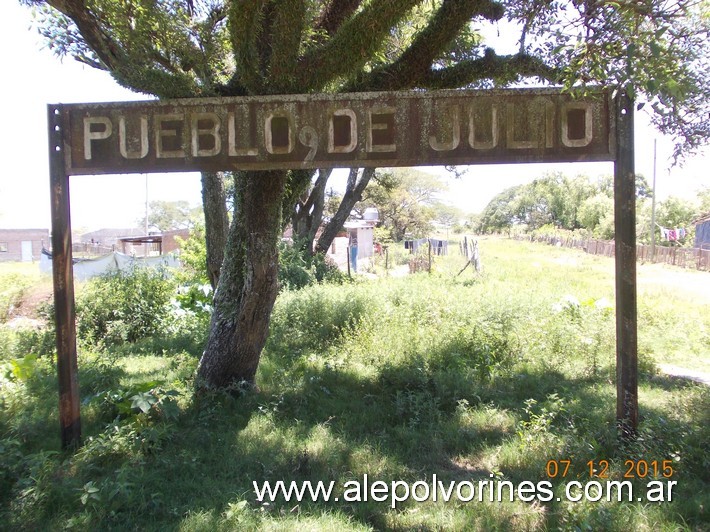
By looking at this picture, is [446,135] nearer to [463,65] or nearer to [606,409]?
[463,65]

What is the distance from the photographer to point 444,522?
9.72ft

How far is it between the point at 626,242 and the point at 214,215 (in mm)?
5921

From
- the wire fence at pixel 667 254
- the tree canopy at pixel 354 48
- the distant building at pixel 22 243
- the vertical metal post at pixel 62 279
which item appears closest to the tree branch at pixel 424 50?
the tree canopy at pixel 354 48

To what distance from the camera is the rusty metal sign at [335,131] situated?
11.8ft

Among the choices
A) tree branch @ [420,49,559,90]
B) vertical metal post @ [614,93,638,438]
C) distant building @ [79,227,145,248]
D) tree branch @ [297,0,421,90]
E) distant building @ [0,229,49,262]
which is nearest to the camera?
vertical metal post @ [614,93,638,438]

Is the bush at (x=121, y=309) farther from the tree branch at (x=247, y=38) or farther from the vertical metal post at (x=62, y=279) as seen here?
the tree branch at (x=247, y=38)

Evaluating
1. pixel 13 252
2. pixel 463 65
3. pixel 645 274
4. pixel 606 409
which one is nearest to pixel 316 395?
pixel 606 409

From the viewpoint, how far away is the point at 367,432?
4348mm

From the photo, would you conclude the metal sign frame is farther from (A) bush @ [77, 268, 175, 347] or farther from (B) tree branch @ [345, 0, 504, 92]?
(A) bush @ [77, 268, 175, 347]

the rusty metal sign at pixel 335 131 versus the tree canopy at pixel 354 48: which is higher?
the tree canopy at pixel 354 48

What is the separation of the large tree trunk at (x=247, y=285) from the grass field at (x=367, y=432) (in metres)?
0.36

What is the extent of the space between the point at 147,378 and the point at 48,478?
235 cm

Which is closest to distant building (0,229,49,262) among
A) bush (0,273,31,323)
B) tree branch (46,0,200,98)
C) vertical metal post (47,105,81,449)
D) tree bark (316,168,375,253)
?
bush (0,273,31,323)

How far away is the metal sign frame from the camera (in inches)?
141
